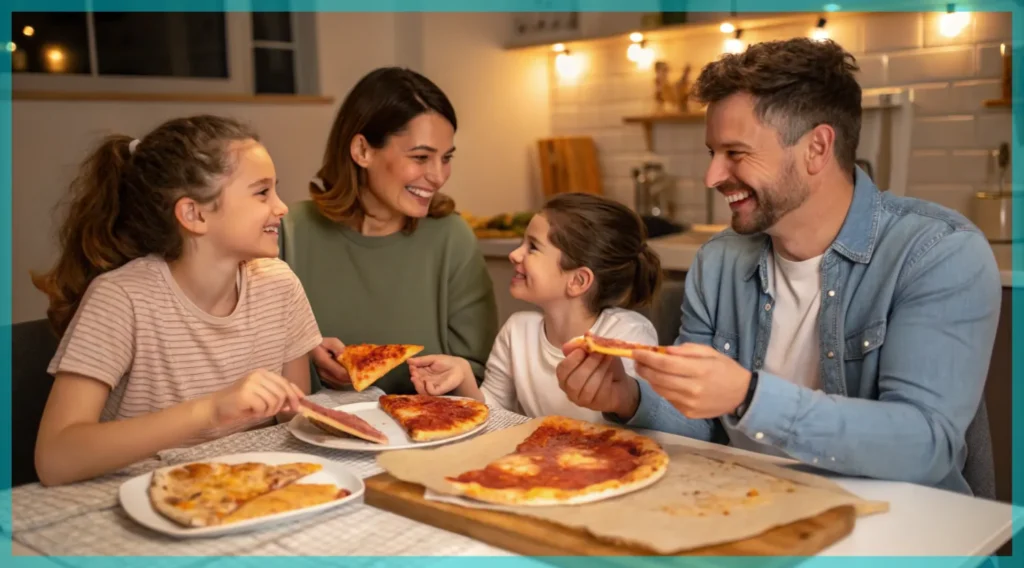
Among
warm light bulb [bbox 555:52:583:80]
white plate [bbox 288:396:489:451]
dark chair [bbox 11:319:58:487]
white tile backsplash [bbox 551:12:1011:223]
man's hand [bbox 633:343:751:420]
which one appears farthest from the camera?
warm light bulb [bbox 555:52:583:80]

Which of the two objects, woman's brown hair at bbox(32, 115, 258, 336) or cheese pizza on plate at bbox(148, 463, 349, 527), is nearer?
cheese pizza on plate at bbox(148, 463, 349, 527)

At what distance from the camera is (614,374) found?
182 centimetres

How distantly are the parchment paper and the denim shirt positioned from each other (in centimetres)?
11

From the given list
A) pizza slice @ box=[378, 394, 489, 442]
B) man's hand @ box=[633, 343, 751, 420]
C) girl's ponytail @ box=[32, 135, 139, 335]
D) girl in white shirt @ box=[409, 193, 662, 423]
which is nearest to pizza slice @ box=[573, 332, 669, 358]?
man's hand @ box=[633, 343, 751, 420]

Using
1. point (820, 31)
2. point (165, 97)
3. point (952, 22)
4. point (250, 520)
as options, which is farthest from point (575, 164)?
point (250, 520)

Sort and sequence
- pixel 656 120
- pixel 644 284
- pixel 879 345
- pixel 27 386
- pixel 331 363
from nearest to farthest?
pixel 879 345 < pixel 27 386 < pixel 331 363 < pixel 644 284 < pixel 656 120

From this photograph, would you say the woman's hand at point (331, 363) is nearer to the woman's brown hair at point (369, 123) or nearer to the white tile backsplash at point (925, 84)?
the woman's brown hair at point (369, 123)

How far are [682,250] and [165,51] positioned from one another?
250 centimetres

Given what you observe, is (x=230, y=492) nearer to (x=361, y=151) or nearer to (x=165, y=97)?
(x=361, y=151)

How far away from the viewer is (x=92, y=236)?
80.0 inches

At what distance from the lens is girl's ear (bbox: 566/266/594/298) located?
2430 millimetres

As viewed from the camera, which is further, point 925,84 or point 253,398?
point 925,84

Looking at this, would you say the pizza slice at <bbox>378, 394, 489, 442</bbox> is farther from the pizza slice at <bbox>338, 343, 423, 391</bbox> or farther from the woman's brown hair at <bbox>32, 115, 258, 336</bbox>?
the woman's brown hair at <bbox>32, 115, 258, 336</bbox>

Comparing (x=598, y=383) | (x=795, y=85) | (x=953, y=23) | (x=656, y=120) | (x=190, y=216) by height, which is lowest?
(x=598, y=383)
